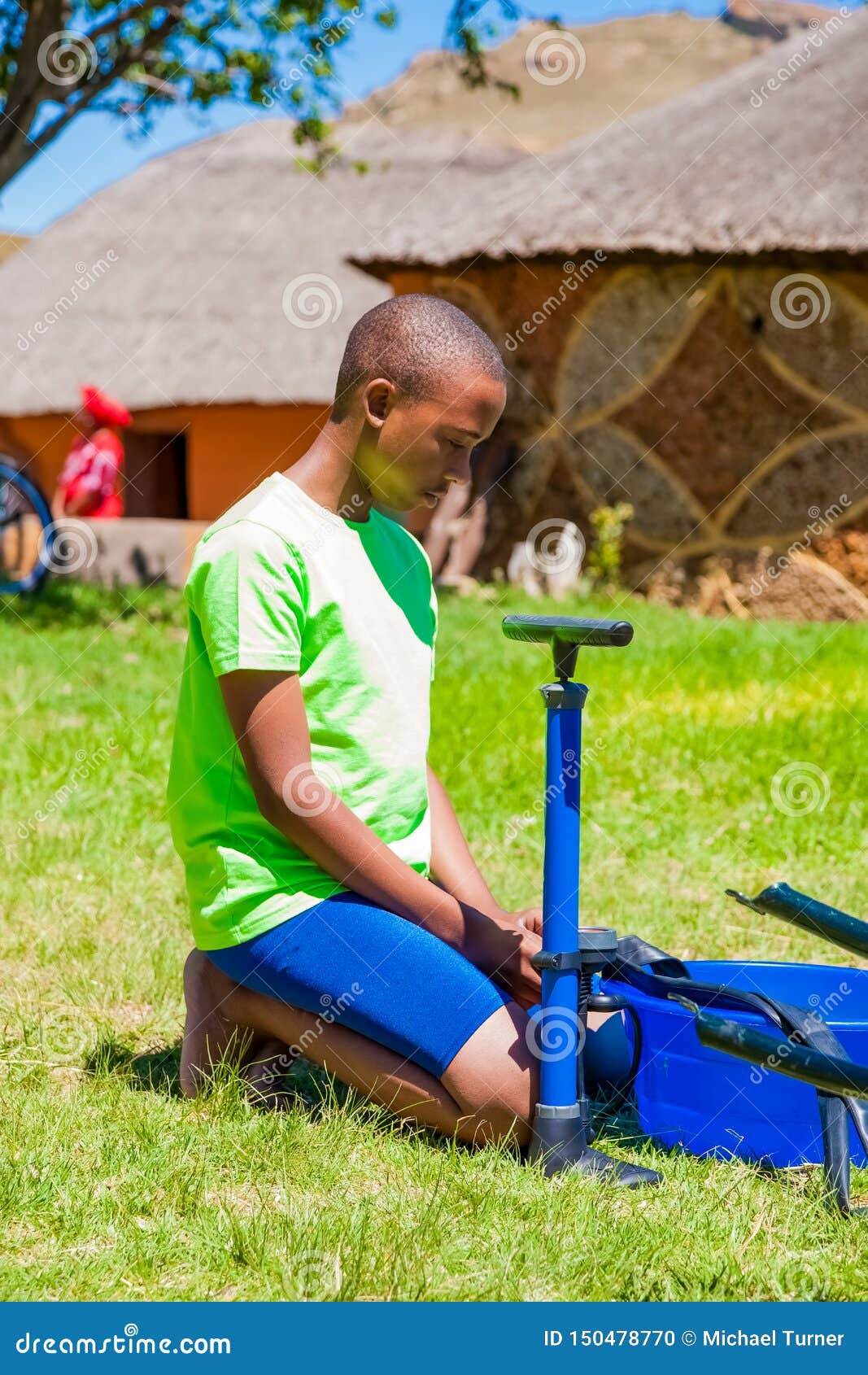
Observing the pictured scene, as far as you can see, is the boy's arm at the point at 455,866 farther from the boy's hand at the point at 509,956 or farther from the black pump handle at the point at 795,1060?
the black pump handle at the point at 795,1060

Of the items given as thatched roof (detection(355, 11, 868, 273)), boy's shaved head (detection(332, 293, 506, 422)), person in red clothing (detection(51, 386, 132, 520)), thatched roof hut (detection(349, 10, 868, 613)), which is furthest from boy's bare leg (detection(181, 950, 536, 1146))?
person in red clothing (detection(51, 386, 132, 520))

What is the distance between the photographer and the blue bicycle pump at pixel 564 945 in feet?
6.45

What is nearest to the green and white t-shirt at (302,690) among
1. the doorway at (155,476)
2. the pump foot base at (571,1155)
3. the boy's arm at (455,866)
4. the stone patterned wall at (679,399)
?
the boy's arm at (455,866)

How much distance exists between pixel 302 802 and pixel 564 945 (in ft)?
1.38

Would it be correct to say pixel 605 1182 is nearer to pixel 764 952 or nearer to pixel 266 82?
pixel 764 952

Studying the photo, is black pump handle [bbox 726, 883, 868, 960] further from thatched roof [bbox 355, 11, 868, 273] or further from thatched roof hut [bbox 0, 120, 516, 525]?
thatched roof hut [bbox 0, 120, 516, 525]

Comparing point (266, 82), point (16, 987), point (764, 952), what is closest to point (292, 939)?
point (16, 987)

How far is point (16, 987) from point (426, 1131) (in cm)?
106

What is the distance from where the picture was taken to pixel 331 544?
86.3 inches

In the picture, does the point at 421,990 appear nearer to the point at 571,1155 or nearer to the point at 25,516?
the point at 571,1155

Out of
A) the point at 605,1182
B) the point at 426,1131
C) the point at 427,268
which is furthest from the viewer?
the point at 427,268

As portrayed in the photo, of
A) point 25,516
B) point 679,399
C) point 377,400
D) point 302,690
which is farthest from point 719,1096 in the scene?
point 25,516

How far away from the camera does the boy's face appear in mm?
2094

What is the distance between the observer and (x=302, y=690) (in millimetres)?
2119
